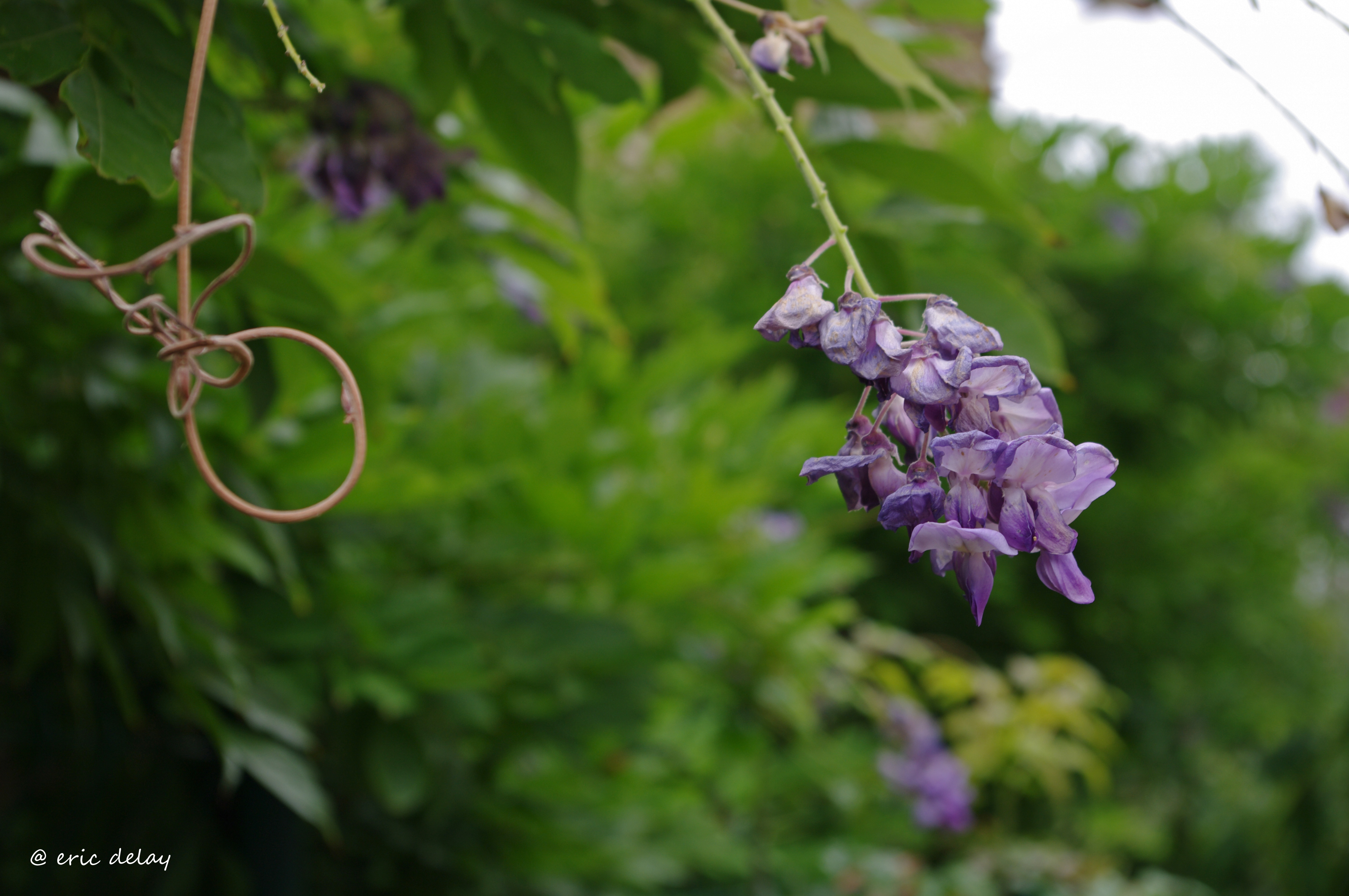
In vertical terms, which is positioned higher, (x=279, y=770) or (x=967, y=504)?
(x=967, y=504)

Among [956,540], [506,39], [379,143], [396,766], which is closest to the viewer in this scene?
[956,540]

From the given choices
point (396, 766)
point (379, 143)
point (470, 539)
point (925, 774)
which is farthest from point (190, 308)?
point (925, 774)

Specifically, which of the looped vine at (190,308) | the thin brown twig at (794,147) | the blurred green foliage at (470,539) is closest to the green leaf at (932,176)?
the blurred green foliage at (470,539)

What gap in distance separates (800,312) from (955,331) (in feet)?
0.15

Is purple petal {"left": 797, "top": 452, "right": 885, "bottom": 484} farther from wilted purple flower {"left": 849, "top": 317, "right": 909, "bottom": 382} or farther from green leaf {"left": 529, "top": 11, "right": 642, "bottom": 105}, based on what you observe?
green leaf {"left": 529, "top": 11, "right": 642, "bottom": 105}

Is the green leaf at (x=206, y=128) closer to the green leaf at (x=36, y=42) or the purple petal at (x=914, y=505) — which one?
the green leaf at (x=36, y=42)

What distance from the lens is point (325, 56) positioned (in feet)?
2.12

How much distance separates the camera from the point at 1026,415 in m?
0.28

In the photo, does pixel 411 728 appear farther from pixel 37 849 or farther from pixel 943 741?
pixel 943 741

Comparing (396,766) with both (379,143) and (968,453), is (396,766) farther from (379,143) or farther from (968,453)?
(968,453)

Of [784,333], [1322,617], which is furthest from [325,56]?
[1322,617]

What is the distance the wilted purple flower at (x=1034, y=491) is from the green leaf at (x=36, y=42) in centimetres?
33

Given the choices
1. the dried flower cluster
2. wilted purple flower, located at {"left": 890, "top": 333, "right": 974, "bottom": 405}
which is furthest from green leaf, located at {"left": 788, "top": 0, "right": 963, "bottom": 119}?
wilted purple flower, located at {"left": 890, "top": 333, "right": 974, "bottom": 405}

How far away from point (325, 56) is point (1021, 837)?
321 centimetres
